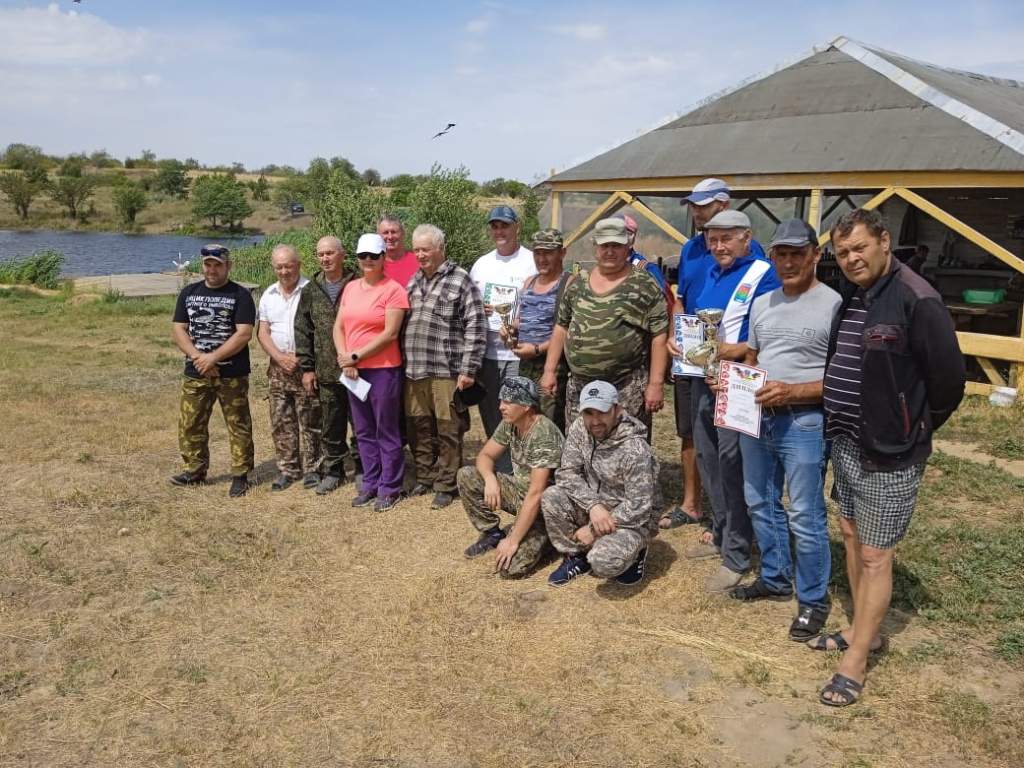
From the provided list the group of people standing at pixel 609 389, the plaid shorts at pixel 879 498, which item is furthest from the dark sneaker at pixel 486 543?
the plaid shorts at pixel 879 498

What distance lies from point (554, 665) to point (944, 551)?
2454 mm

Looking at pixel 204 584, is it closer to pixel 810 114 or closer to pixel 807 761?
pixel 807 761

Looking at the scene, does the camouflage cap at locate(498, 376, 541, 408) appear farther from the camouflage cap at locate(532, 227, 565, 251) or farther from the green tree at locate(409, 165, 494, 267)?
the green tree at locate(409, 165, 494, 267)

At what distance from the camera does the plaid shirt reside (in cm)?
476

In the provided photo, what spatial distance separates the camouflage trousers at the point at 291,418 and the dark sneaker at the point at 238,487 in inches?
10.3

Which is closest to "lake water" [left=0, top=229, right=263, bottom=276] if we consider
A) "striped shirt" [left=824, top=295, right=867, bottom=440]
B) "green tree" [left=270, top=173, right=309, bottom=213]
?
"green tree" [left=270, top=173, right=309, bottom=213]

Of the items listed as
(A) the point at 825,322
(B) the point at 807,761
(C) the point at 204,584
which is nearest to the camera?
(B) the point at 807,761

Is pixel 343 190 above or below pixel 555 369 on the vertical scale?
above

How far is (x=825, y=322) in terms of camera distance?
9.97 ft

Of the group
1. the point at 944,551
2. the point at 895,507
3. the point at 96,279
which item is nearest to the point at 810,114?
the point at 944,551

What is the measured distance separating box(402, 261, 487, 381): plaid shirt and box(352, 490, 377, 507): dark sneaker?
0.90m

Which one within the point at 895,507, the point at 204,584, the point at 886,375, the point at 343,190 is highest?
the point at 343,190

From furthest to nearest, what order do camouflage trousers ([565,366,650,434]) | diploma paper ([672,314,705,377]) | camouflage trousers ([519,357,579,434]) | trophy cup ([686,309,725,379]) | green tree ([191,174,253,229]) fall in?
green tree ([191,174,253,229]) → camouflage trousers ([519,357,579,434]) → camouflage trousers ([565,366,650,434]) → diploma paper ([672,314,705,377]) → trophy cup ([686,309,725,379])

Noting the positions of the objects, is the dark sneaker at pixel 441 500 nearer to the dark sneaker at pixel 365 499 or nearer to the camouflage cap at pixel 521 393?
the dark sneaker at pixel 365 499
